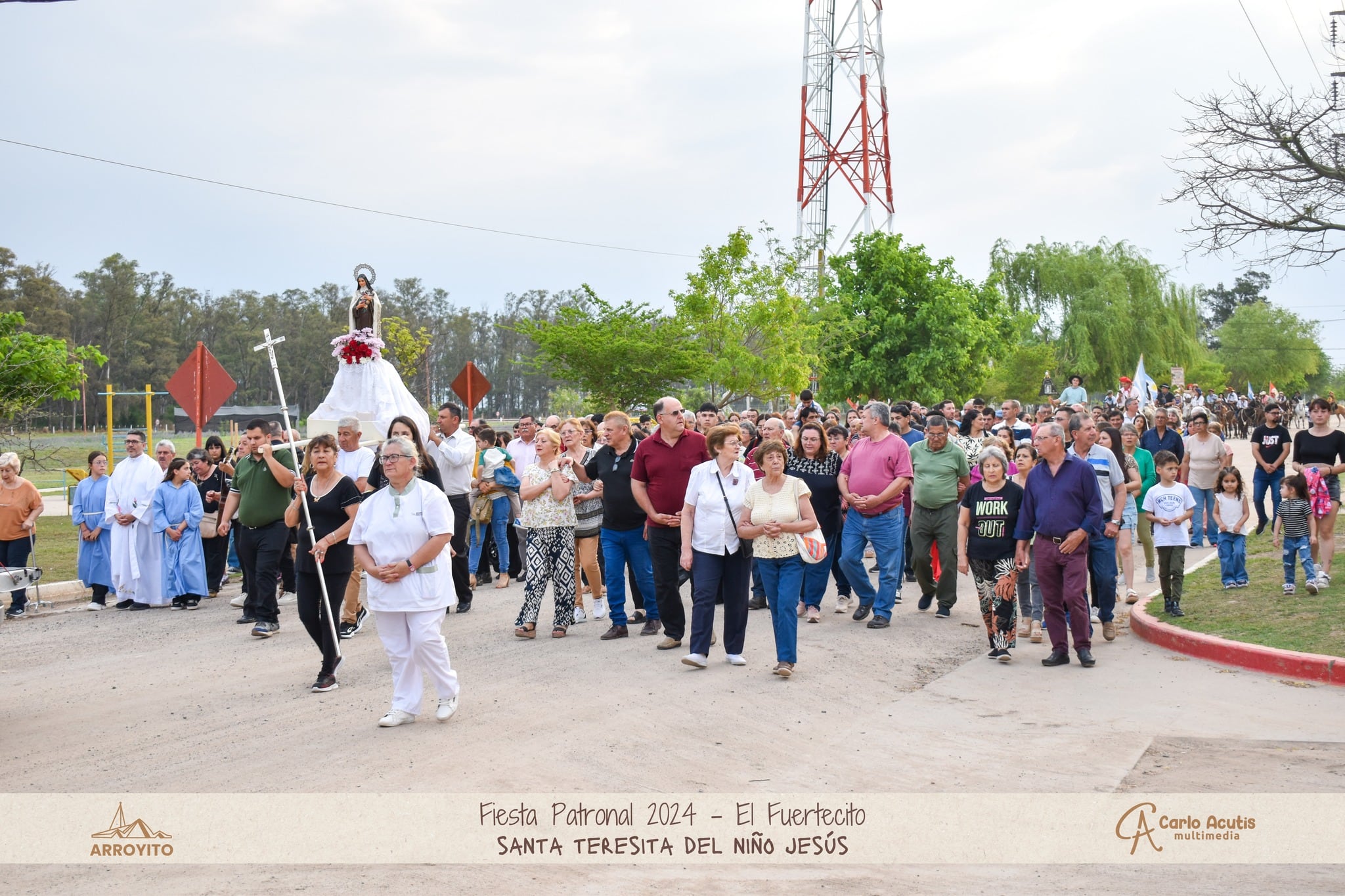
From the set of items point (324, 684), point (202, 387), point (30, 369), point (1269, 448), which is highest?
point (30, 369)

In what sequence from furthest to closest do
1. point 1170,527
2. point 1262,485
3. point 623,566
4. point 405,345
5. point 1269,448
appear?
point 405,345 < point 1262,485 < point 1269,448 < point 1170,527 < point 623,566

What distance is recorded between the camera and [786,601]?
8281 mm

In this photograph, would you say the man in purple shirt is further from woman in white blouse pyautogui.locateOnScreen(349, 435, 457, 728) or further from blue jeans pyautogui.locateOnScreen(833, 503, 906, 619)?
woman in white blouse pyautogui.locateOnScreen(349, 435, 457, 728)

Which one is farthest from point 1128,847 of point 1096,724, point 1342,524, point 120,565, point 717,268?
point 717,268

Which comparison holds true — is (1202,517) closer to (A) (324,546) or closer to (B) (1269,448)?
(B) (1269,448)

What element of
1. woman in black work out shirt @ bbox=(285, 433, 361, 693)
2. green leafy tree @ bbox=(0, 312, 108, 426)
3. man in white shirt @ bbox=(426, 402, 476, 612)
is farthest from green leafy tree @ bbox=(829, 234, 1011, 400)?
woman in black work out shirt @ bbox=(285, 433, 361, 693)

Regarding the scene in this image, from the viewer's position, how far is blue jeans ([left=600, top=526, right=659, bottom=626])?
9945mm

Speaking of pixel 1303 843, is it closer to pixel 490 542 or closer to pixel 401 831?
pixel 401 831

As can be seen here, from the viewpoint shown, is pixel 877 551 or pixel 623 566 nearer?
pixel 623 566

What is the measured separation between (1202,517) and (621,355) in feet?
60.7

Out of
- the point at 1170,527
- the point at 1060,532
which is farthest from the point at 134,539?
the point at 1170,527

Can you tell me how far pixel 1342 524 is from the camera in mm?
15031

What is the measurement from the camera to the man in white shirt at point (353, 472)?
408 inches

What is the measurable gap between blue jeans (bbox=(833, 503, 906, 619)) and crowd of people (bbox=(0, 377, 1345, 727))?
0.03 metres
